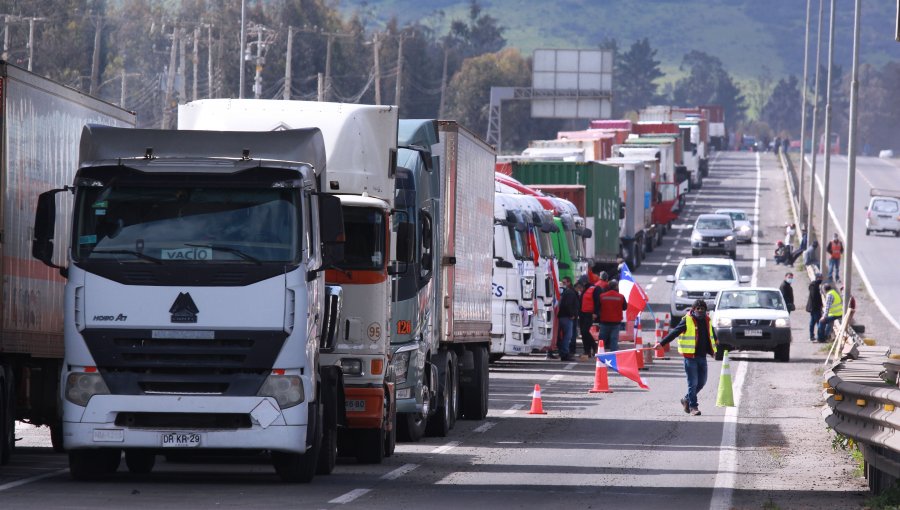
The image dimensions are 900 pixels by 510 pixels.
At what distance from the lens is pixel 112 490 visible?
13.3 m

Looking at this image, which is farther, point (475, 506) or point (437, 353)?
point (437, 353)

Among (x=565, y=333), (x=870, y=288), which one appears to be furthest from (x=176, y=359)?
(x=870, y=288)

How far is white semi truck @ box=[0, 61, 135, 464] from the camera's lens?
1420 cm

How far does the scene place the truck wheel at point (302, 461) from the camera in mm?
13852

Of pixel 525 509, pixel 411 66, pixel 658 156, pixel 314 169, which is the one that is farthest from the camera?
pixel 411 66

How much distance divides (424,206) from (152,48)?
83.9m

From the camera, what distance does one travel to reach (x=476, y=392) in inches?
863

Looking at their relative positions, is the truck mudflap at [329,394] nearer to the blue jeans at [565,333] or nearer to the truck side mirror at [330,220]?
the truck side mirror at [330,220]

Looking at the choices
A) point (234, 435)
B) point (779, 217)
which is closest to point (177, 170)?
point (234, 435)

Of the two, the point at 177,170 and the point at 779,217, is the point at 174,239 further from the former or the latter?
the point at 779,217

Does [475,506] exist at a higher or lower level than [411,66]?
lower

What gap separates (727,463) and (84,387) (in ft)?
21.8

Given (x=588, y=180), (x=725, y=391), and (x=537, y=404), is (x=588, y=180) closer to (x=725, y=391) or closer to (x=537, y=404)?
(x=725, y=391)

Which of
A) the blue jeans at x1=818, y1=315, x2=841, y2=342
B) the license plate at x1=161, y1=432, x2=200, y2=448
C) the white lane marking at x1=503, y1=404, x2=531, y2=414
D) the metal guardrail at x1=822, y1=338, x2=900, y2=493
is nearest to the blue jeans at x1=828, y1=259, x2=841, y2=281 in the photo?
the blue jeans at x1=818, y1=315, x2=841, y2=342
